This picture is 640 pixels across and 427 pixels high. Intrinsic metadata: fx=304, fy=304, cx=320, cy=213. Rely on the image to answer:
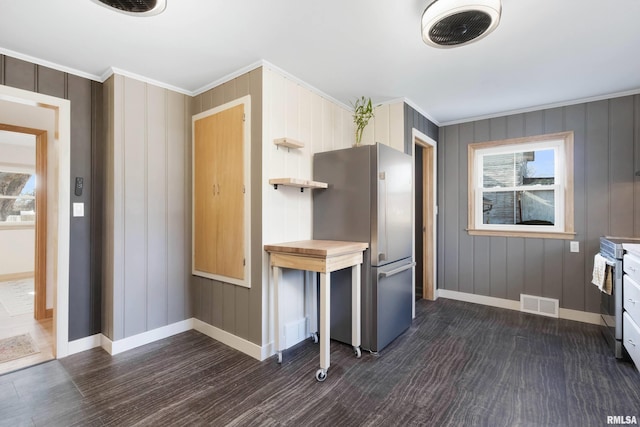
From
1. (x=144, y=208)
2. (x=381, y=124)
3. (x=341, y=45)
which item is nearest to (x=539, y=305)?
(x=381, y=124)

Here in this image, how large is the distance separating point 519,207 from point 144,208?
166 inches

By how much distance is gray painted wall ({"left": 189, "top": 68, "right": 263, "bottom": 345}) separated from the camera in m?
2.51

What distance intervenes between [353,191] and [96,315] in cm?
255

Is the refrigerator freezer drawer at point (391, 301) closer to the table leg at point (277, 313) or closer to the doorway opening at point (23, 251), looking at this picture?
the table leg at point (277, 313)

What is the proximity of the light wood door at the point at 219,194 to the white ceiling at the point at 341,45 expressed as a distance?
1.57ft

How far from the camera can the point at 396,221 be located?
2.84 meters

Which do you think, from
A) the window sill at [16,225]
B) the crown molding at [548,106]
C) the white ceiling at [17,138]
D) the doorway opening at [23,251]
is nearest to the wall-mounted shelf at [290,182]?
the doorway opening at [23,251]

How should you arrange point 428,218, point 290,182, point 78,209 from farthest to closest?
point 428,218 < point 78,209 < point 290,182

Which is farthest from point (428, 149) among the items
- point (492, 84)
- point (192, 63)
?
point (192, 63)

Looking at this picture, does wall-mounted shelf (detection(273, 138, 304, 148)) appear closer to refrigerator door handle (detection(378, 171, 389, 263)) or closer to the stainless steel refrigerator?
the stainless steel refrigerator

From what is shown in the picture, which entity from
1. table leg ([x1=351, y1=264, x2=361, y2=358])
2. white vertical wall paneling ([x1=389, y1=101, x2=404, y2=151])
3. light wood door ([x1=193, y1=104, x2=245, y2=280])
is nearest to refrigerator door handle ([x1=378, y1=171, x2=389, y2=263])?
table leg ([x1=351, y1=264, x2=361, y2=358])

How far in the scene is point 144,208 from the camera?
279cm

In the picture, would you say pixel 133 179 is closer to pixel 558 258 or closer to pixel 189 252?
pixel 189 252

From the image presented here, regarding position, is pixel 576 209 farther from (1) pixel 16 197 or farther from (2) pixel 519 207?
(1) pixel 16 197
